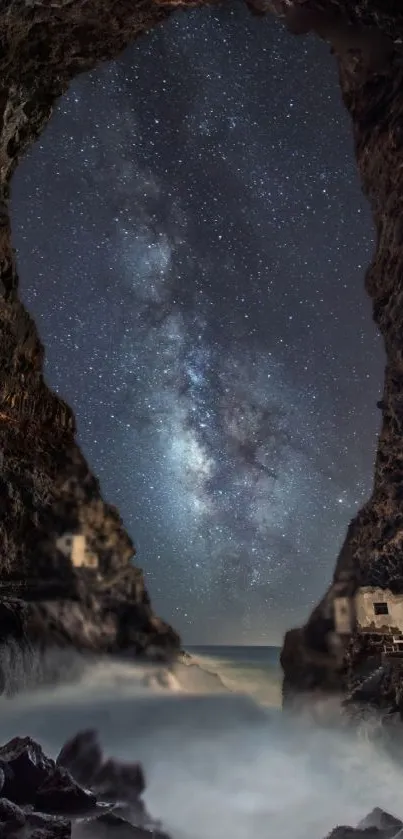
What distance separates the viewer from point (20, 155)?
44.2 feet

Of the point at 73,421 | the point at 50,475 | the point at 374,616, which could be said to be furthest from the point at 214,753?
the point at 73,421

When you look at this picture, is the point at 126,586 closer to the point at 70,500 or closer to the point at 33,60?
the point at 70,500

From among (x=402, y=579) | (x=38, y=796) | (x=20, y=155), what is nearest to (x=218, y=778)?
(x=38, y=796)

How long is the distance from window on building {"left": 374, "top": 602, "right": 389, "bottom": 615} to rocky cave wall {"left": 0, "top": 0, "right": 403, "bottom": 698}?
0.58 meters

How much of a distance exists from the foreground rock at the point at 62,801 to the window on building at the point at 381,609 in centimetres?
747

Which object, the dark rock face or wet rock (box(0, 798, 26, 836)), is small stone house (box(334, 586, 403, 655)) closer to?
the dark rock face

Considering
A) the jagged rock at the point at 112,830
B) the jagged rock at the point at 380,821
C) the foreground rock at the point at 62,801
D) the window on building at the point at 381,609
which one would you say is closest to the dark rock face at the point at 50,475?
the foreground rock at the point at 62,801

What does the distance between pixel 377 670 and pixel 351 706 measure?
4.00 ft

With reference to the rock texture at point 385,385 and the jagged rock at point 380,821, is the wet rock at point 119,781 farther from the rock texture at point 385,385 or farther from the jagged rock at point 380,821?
the rock texture at point 385,385

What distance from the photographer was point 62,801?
25.9 ft

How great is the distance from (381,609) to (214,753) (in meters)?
5.67

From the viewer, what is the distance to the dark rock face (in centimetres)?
1123

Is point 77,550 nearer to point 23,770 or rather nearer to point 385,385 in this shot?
point 23,770

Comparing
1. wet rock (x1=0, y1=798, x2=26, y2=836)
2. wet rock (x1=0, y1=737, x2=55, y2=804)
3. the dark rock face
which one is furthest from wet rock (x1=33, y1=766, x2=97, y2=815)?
the dark rock face
